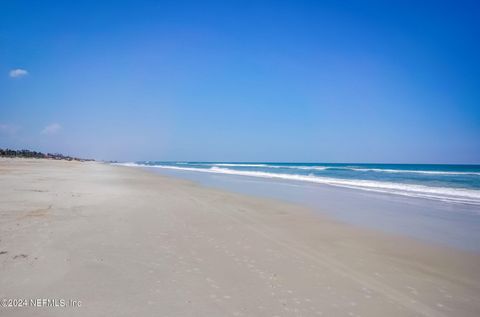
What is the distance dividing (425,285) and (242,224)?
5.32m

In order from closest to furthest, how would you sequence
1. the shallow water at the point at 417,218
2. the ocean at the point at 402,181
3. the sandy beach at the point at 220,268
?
the sandy beach at the point at 220,268 → the shallow water at the point at 417,218 → the ocean at the point at 402,181

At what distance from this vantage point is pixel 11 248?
570 cm

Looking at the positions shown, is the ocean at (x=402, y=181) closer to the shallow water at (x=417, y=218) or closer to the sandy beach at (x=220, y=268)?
the shallow water at (x=417, y=218)

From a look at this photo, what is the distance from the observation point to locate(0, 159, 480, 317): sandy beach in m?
4.11

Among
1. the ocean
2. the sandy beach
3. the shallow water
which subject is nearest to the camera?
the sandy beach

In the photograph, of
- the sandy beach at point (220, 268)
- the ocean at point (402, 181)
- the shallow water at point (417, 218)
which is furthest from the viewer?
the ocean at point (402, 181)

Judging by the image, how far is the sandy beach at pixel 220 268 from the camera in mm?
4105

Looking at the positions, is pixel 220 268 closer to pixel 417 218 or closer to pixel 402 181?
pixel 417 218

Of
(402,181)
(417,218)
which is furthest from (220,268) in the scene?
(402,181)

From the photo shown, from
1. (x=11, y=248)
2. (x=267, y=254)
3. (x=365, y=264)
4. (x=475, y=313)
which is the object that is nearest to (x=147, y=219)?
(x=11, y=248)

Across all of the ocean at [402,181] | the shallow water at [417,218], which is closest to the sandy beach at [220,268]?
the shallow water at [417,218]

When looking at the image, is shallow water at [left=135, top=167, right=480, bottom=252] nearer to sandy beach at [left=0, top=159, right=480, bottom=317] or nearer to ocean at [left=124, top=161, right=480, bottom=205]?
sandy beach at [left=0, top=159, right=480, bottom=317]

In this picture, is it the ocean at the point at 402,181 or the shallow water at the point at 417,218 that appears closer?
the shallow water at the point at 417,218

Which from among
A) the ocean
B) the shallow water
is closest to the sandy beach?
the shallow water
